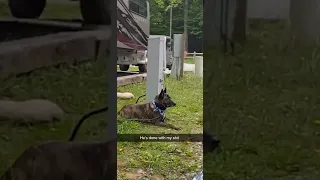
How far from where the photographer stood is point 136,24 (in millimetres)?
2178

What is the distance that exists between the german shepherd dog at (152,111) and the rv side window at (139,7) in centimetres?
47

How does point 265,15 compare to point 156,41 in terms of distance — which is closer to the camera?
point 265,15

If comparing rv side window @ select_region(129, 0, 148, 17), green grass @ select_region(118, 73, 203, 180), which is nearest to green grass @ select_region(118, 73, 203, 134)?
green grass @ select_region(118, 73, 203, 180)

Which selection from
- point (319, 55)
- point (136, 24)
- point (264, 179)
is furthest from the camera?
point (136, 24)

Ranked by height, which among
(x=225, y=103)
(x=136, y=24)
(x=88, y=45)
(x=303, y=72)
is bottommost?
(x=225, y=103)

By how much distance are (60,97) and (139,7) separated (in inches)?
28.4

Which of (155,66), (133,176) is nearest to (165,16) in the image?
(155,66)

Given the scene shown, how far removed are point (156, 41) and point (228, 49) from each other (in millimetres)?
615

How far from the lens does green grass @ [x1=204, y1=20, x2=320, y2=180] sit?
5.61ft

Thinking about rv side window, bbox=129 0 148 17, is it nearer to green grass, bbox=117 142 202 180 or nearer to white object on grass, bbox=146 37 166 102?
white object on grass, bbox=146 37 166 102

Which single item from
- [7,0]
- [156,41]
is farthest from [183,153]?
[7,0]

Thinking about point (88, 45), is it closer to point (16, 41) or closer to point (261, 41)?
point (16, 41)

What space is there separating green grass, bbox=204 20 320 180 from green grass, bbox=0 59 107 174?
536 millimetres

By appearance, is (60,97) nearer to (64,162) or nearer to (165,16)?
(64,162)
